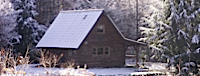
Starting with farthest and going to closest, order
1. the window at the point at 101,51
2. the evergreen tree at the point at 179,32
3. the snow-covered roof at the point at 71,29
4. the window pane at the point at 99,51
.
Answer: the window pane at the point at 99,51, the window at the point at 101,51, the snow-covered roof at the point at 71,29, the evergreen tree at the point at 179,32

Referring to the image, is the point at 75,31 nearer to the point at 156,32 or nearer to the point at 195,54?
the point at 156,32

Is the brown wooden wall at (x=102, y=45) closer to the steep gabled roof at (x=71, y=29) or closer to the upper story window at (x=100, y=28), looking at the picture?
the upper story window at (x=100, y=28)

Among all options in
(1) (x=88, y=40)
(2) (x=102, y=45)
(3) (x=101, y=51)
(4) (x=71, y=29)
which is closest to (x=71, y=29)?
(4) (x=71, y=29)

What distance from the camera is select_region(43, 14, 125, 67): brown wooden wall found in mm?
31234

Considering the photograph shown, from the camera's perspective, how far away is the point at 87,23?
32.0 m

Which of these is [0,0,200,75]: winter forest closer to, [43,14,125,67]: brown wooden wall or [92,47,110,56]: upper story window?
[43,14,125,67]: brown wooden wall

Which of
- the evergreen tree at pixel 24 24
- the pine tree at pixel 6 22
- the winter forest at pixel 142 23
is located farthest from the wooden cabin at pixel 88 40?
the evergreen tree at pixel 24 24

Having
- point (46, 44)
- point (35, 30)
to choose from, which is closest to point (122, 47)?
point (46, 44)

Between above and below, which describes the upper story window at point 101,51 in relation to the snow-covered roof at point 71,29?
below

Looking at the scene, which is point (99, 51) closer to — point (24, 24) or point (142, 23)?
point (142, 23)

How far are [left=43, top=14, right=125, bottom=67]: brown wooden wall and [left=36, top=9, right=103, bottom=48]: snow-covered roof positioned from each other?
0.56 metres

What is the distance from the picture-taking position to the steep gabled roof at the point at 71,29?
3117 centimetres

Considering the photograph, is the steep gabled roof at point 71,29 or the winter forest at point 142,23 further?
the steep gabled roof at point 71,29

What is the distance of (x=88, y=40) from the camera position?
31.4 m
